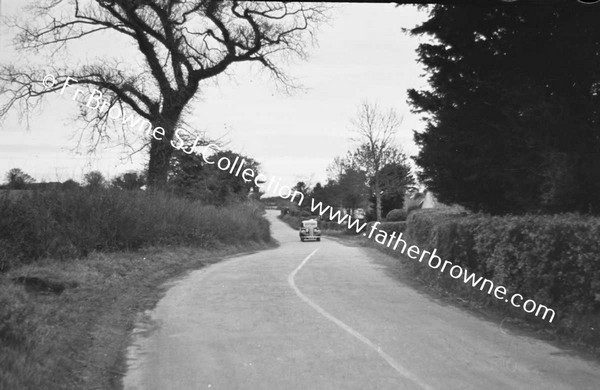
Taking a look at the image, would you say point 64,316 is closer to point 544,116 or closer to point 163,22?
point 544,116

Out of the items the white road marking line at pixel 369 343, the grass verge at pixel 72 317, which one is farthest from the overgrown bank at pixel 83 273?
the white road marking line at pixel 369 343

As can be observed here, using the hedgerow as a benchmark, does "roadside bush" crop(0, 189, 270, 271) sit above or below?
below

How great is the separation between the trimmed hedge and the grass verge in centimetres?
643

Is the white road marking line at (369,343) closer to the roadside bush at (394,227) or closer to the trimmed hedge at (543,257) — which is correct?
the trimmed hedge at (543,257)

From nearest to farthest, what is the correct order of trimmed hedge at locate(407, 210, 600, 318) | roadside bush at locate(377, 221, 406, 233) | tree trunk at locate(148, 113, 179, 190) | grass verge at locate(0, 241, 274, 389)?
1. grass verge at locate(0, 241, 274, 389)
2. trimmed hedge at locate(407, 210, 600, 318)
3. tree trunk at locate(148, 113, 179, 190)
4. roadside bush at locate(377, 221, 406, 233)

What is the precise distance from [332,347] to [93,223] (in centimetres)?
1224

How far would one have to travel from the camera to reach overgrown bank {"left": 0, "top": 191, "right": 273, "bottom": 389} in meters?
6.70

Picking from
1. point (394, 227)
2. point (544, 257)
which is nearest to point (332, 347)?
point (544, 257)

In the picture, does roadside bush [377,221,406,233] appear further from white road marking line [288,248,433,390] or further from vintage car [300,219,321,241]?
white road marking line [288,248,433,390]

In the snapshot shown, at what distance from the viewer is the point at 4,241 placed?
13.5 meters

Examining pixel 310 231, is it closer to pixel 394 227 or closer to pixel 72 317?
pixel 394 227

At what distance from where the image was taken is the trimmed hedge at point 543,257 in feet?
27.9

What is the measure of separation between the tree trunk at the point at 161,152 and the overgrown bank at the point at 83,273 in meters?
3.40

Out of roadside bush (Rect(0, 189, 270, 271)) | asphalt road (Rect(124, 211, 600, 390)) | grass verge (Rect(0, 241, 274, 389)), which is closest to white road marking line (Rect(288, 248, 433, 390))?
asphalt road (Rect(124, 211, 600, 390))
